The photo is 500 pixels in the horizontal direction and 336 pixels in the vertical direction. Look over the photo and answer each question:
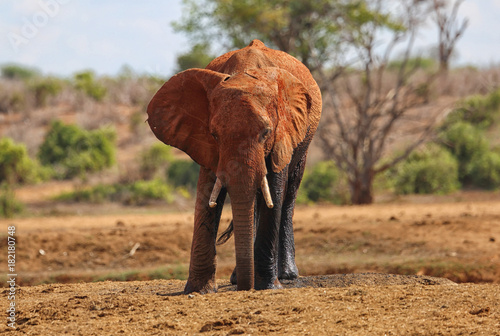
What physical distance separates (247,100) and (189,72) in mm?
1008

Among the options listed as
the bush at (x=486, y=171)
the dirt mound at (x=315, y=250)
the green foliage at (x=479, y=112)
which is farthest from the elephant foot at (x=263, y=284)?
the green foliage at (x=479, y=112)

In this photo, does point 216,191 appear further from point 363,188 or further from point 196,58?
point 196,58

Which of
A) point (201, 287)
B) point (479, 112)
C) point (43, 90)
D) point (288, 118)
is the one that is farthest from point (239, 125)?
point (43, 90)

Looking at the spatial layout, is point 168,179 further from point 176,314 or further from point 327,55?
point 176,314

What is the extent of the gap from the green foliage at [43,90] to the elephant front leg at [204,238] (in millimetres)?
30824

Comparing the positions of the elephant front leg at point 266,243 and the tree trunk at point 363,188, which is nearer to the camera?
the elephant front leg at point 266,243

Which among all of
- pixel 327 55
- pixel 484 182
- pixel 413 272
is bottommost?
pixel 413 272

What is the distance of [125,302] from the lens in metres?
5.86

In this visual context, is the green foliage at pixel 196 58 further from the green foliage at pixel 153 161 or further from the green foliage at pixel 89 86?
the green foliage at pixel 89 86

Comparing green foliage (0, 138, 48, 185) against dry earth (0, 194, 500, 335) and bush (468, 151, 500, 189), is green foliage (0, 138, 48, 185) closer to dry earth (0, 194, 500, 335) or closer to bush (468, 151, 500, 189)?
dry earth (0, 194, 500, 335)

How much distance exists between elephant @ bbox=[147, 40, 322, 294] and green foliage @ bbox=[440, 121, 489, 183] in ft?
50.5

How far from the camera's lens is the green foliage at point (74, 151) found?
23281mm

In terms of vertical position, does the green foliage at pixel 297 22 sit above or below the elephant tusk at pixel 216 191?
above

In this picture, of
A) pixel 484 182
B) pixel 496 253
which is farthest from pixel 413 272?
pixel 484 182
